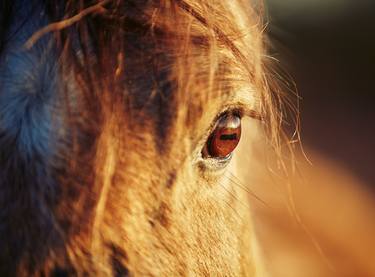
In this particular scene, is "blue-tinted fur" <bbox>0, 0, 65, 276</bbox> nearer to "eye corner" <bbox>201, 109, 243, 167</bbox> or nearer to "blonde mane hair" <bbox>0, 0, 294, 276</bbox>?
"blonde mane hair" <bbox>0, 0, 294, 276</bbox>

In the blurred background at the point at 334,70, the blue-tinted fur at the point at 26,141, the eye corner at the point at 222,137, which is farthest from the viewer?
the blurred background at the point at 334,70

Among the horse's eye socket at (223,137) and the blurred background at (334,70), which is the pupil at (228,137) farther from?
the blurred background at (334,70)

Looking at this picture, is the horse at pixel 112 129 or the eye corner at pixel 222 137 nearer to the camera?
the horse at pixel 112 129

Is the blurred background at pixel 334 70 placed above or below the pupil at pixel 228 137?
above

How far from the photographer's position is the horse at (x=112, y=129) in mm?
844

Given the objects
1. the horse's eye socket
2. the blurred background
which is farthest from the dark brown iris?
the blurred background

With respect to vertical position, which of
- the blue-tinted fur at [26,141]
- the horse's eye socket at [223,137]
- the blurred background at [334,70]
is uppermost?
the blurred background at [334,70]

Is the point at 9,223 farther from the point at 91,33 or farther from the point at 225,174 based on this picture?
the point at 225,174

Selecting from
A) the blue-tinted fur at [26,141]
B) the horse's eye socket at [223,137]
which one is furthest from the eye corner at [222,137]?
the blue-tinted fur at [26,141]

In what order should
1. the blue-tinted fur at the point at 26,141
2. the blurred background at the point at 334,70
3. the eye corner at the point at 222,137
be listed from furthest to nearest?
the blurred background at the point at 334,70 → the eye corner at the point at 222,137 → the blue-tinted fur at the point at 26,141

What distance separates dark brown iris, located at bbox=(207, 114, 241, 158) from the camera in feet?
3.60

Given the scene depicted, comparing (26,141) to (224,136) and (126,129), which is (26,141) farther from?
(224,136)

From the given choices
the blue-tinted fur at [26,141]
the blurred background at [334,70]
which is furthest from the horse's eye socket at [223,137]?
the blurred background at [334,70]

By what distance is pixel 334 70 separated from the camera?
5.51m
